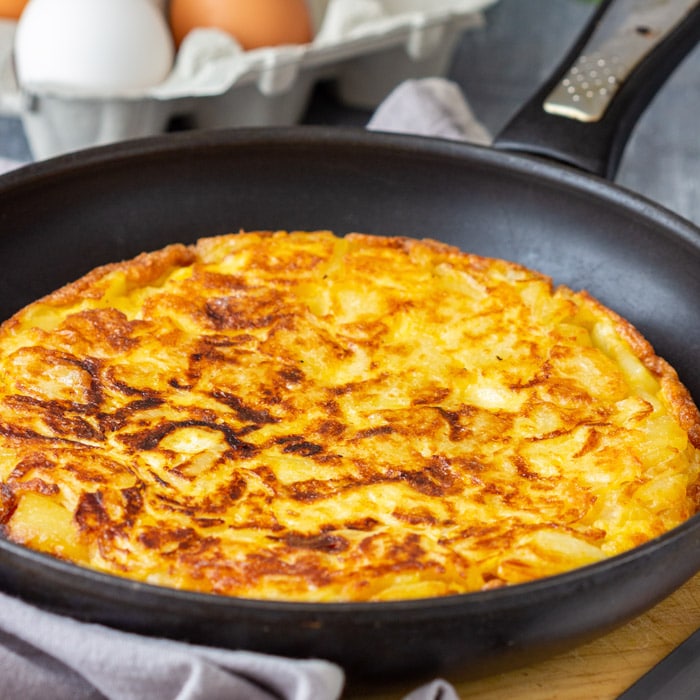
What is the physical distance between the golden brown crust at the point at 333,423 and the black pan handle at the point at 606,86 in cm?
49

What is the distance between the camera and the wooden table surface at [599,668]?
6.79ft

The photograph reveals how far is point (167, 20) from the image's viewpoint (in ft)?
16.7

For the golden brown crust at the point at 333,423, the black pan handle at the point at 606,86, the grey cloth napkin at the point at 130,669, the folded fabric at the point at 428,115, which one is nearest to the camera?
the grey cloth napkin at the point at 130,669

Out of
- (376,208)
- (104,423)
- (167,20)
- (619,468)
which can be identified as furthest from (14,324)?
(167,20)

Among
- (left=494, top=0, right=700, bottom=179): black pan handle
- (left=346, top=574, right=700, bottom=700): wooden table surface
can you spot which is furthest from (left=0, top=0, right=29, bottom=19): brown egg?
(left=346, top=574, right=700, bottom=700): wooden table surface

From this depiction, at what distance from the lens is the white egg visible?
4359 millimetres

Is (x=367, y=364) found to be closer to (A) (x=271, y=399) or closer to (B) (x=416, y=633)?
(A) (x=271, y=399)

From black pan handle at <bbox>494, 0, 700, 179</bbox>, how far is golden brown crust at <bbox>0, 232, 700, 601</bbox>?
1.60ft

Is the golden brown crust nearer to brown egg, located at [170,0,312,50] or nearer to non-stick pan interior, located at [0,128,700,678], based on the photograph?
non-stick pan interior, located at [0,128,700,678]

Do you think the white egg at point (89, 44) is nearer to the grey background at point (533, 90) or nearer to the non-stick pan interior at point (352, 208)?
the grey background at point (533, 90)

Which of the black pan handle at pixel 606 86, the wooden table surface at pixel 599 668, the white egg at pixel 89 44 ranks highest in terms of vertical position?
the black pan handle at pixel 606 86

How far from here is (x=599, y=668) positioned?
2.13 m

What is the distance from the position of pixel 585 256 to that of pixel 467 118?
4.60 ft

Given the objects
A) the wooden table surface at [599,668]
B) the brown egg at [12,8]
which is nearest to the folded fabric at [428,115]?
the brown egg at [12,8]
